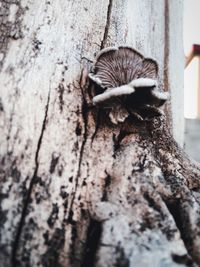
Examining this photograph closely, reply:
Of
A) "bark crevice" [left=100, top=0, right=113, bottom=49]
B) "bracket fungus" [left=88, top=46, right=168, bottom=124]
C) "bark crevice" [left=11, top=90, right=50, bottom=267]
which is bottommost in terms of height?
"bark crevice" [left=11, top=90, right=50, bottom=267]

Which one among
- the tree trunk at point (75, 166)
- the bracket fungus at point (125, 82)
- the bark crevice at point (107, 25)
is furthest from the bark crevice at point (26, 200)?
the bark crevice at point (107, 25)

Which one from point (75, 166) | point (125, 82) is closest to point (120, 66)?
point (125, 82)

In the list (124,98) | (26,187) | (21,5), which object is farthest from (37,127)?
(21,5)

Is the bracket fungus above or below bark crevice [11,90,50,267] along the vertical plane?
above

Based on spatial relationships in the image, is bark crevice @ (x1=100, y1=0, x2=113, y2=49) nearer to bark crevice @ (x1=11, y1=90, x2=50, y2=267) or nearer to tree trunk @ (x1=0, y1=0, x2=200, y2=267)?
tree trunk @ (x1=0, y1=0, x2=200, y2=267)

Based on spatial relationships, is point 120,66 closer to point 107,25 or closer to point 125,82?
point 125,82

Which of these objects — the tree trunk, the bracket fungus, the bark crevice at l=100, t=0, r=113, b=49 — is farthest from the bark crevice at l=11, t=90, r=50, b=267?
the bark crevice at l=100, t=0, r=113, b=49
